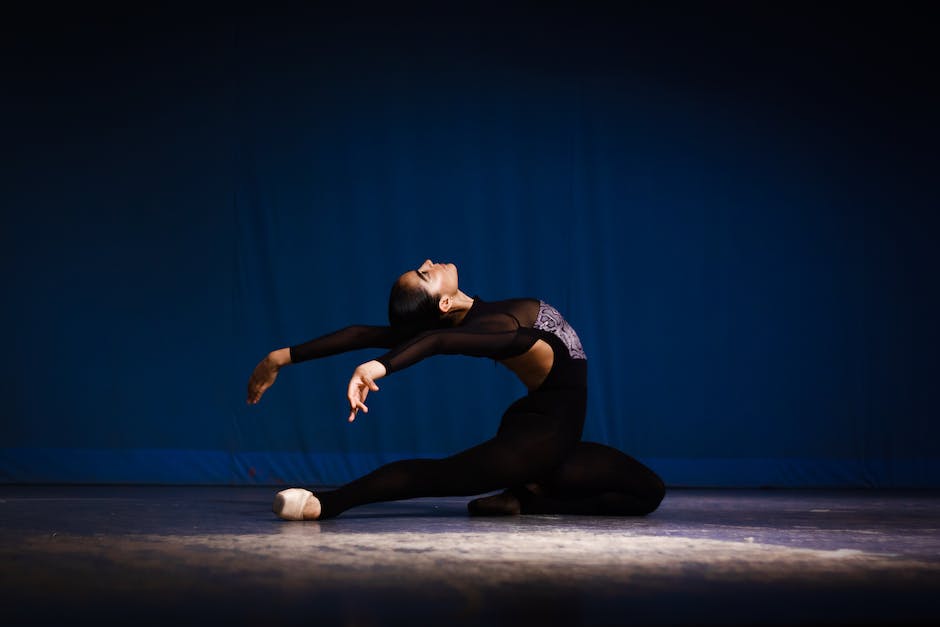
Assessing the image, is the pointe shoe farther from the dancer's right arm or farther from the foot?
the foot

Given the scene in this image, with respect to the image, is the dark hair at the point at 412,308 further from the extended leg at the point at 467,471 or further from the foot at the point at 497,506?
the foot at the point at 497,506

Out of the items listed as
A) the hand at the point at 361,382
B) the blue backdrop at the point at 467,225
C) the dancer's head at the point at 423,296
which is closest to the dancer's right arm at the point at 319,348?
the dancer's head at the point at 423,296

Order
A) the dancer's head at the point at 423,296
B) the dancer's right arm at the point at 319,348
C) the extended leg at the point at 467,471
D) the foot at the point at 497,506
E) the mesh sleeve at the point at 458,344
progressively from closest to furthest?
the mesh sleeve at the point at 458,344 → the extended leg at the point at 467,471 → the dancer's head at the point at 423,296 → the dancer's right arm at the point at 319,348 → the foot at the point at 497,506

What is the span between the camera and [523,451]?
279 centimetres

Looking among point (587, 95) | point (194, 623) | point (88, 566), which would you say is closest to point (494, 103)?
point (587, 95)

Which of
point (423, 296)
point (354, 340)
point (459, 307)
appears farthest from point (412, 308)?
point (354, 340)

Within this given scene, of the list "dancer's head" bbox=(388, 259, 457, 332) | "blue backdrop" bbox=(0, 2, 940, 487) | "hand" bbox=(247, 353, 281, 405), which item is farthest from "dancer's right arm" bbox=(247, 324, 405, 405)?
"blue backdrop" bbox=(0, 2, 940, 487)

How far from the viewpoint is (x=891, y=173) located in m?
5.11

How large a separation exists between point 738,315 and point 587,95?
1.38m

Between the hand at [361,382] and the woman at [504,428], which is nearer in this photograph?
the hand at [361,382]

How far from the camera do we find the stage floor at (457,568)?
151 centimetres

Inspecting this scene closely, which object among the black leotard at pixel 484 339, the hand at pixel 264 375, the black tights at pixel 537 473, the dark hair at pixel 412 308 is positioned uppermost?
the dark hair at pixel 412 308

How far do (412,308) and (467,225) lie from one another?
2.15m

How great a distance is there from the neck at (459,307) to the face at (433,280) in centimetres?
3
